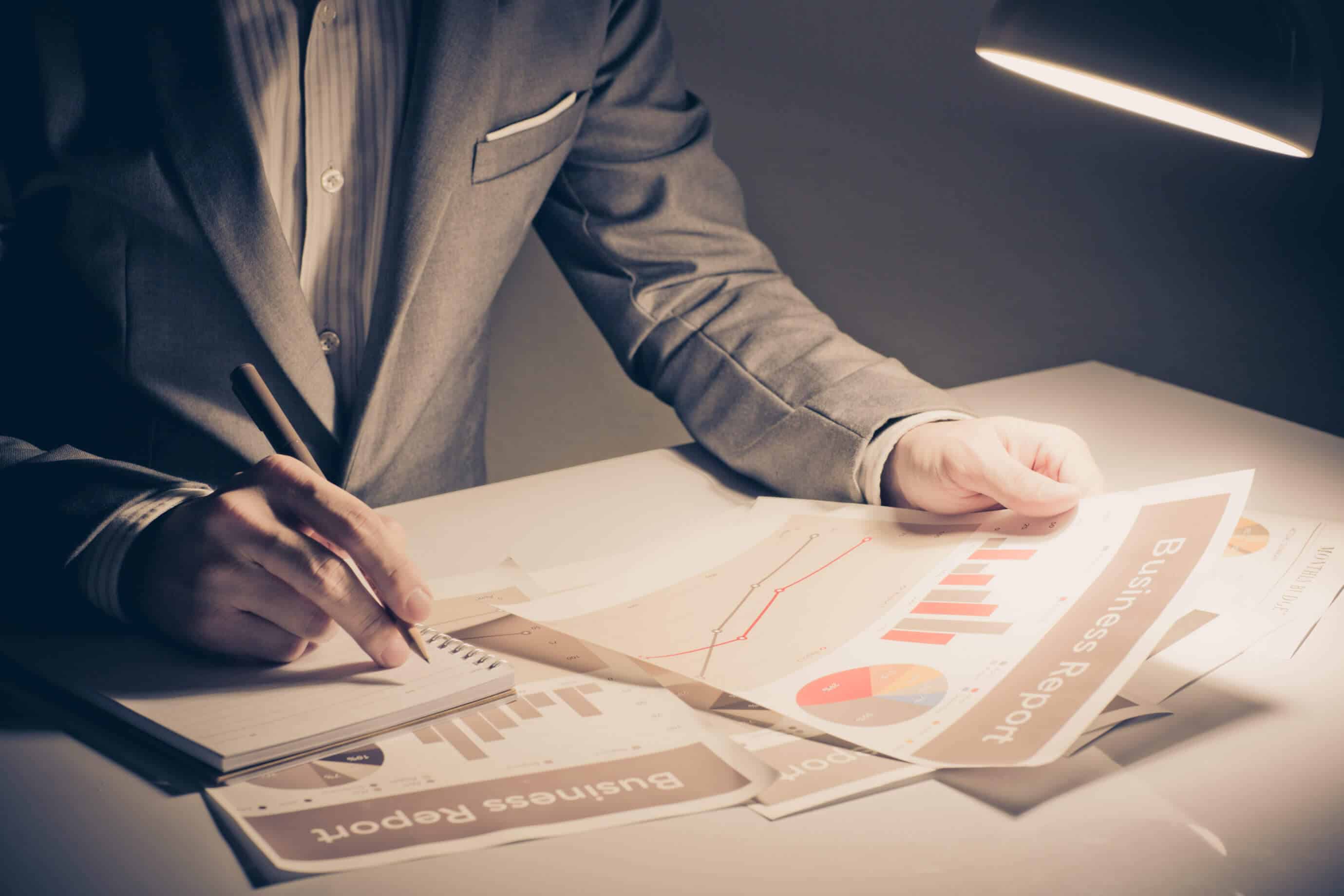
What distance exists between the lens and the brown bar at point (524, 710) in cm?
60

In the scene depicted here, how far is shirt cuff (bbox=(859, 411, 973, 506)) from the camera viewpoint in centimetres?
87

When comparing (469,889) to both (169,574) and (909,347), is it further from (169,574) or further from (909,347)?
(909,347)

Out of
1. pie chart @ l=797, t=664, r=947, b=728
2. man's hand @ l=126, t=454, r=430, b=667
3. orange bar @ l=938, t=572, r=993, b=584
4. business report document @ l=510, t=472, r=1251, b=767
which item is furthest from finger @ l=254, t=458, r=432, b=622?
orange bar @ l=938, t=572, r=993, b=584

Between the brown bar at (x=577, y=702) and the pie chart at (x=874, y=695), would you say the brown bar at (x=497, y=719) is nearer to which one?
the brown bar at (x=577, y=702)

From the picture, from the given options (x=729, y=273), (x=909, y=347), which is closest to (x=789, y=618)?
(x=729, y=273)

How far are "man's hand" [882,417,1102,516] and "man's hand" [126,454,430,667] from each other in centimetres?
41

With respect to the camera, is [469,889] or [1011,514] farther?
[1011,514]

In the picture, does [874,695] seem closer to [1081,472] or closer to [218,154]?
[1081,472]

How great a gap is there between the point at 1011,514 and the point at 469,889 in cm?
50

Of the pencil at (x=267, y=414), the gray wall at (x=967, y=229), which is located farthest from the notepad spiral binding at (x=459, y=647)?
the gray wall at (x=967, y=229)

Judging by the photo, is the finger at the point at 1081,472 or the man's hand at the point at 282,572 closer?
the man's hand at the point at 282,572

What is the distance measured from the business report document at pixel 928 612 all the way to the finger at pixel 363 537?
11cm

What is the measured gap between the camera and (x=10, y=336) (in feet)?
3.08

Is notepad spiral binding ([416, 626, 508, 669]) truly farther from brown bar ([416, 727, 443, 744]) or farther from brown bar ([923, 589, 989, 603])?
brown bar ([923, 589, 989, 603])
